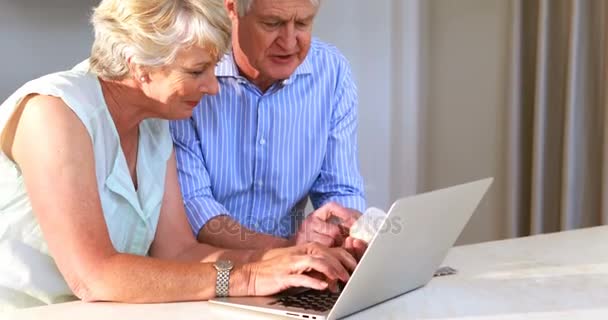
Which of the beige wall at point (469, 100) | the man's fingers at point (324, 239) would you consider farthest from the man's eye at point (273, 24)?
the beige wall at point (469, 100)

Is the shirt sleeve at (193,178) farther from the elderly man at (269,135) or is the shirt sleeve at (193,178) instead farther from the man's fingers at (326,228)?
the man's fingers at (326,228)

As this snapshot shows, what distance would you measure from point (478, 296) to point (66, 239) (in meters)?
0.63

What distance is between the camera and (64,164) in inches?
48.8

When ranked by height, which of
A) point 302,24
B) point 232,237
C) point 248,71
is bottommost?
point 232,237

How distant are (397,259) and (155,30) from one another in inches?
21.6

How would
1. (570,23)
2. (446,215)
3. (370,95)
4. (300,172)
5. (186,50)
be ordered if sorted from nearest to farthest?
(446,215) → (186,50) → (300,172) → (570,23) → (370,95)

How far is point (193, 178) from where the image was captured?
181 centimetres

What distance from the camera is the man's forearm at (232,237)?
1.72 m

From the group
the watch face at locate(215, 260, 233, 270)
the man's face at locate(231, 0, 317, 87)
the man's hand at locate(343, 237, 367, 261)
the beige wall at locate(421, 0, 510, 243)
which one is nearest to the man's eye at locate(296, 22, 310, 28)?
the man's face at locate(231, 0, 317, 87)

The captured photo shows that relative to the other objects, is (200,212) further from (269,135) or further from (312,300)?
(312,300)

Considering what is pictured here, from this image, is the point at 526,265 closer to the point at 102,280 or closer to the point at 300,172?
the point at 300,172

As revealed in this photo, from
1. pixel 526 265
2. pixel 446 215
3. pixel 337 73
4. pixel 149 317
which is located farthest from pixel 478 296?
pixel 337 73

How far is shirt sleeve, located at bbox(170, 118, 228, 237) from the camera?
1.77 metres

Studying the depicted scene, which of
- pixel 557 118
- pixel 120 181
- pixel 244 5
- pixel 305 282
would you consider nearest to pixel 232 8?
pixel 244 5
